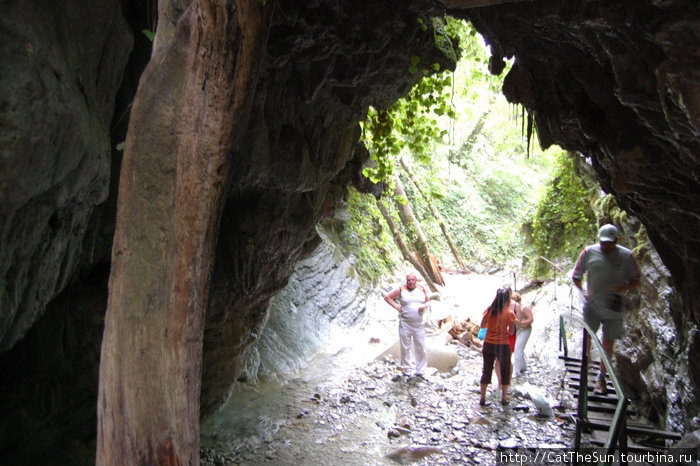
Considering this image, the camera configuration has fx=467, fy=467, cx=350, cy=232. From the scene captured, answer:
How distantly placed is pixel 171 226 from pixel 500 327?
17.4 ft

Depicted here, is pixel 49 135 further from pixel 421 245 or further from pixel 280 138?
pixel 421 245

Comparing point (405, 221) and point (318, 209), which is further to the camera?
point (405, 221)

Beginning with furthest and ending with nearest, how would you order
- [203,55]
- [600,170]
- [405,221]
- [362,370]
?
[405,221] < [362,370] < [600,170] < [203,55]

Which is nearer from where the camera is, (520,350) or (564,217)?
(520,350)

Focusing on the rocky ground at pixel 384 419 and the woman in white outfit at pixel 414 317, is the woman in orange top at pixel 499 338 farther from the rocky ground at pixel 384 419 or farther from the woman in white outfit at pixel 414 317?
the woman in white outfit at pixel 414 317

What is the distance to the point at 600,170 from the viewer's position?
15.9ft

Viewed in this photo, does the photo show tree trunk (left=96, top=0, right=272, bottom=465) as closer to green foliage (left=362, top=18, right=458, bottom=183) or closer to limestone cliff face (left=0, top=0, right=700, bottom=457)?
limestone cliff face (left=0, top=0, right=700, bottom=457)

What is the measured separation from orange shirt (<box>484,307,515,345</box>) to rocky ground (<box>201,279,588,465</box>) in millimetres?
862

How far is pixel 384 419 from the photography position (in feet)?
21.3

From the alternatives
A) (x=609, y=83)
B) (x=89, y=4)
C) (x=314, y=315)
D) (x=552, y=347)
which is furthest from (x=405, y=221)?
(x=89, y=4)

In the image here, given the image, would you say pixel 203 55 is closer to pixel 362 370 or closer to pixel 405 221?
pixel 362 370

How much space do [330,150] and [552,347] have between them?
6115 millimetres

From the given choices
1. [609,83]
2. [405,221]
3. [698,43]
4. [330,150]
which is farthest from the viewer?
[405,221]

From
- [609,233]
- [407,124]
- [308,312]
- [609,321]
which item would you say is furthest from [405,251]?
[609,233]
